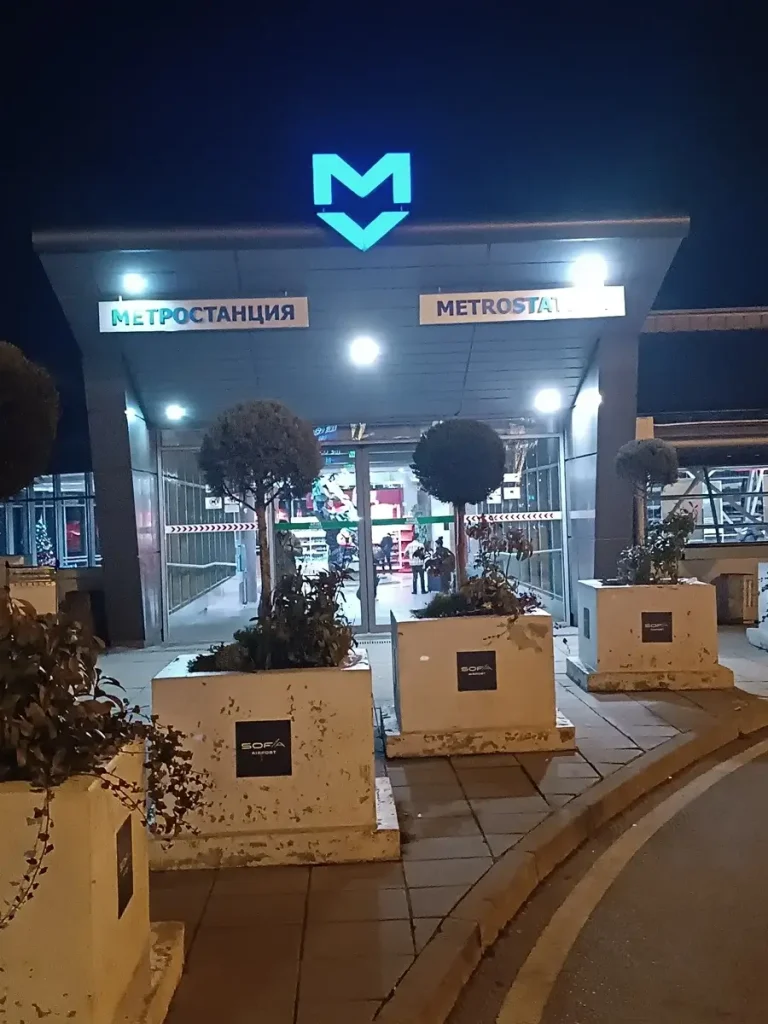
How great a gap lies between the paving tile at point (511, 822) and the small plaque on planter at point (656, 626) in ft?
11.9

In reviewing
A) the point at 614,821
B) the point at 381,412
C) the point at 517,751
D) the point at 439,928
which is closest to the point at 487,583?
the point at 517,751

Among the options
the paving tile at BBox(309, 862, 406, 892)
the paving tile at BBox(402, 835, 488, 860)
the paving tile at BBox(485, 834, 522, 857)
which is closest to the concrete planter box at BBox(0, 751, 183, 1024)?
the paving tile at BBox(309, 862, 406, 892)

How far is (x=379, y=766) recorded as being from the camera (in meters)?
6.46

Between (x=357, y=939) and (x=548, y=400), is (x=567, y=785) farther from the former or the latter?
(x=548, y=400)

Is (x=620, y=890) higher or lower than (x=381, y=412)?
lower

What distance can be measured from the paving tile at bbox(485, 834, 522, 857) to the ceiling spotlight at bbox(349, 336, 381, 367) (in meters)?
7.54

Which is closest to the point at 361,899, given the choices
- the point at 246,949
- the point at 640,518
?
the point at 246,949

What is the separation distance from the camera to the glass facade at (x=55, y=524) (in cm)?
1277

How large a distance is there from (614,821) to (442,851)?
130 cm

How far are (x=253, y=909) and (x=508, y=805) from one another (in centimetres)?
190

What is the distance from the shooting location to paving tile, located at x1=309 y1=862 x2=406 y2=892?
4477mm

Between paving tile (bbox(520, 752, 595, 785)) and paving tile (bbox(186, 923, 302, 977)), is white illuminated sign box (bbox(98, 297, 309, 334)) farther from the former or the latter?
paving tile (bbox(186, 923, 302, 977))

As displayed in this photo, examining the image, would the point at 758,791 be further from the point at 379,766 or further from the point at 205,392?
the point at 205,392

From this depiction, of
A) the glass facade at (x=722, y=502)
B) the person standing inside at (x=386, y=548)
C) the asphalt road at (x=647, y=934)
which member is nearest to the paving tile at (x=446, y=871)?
the asphalt road at (x=647, y=934)
